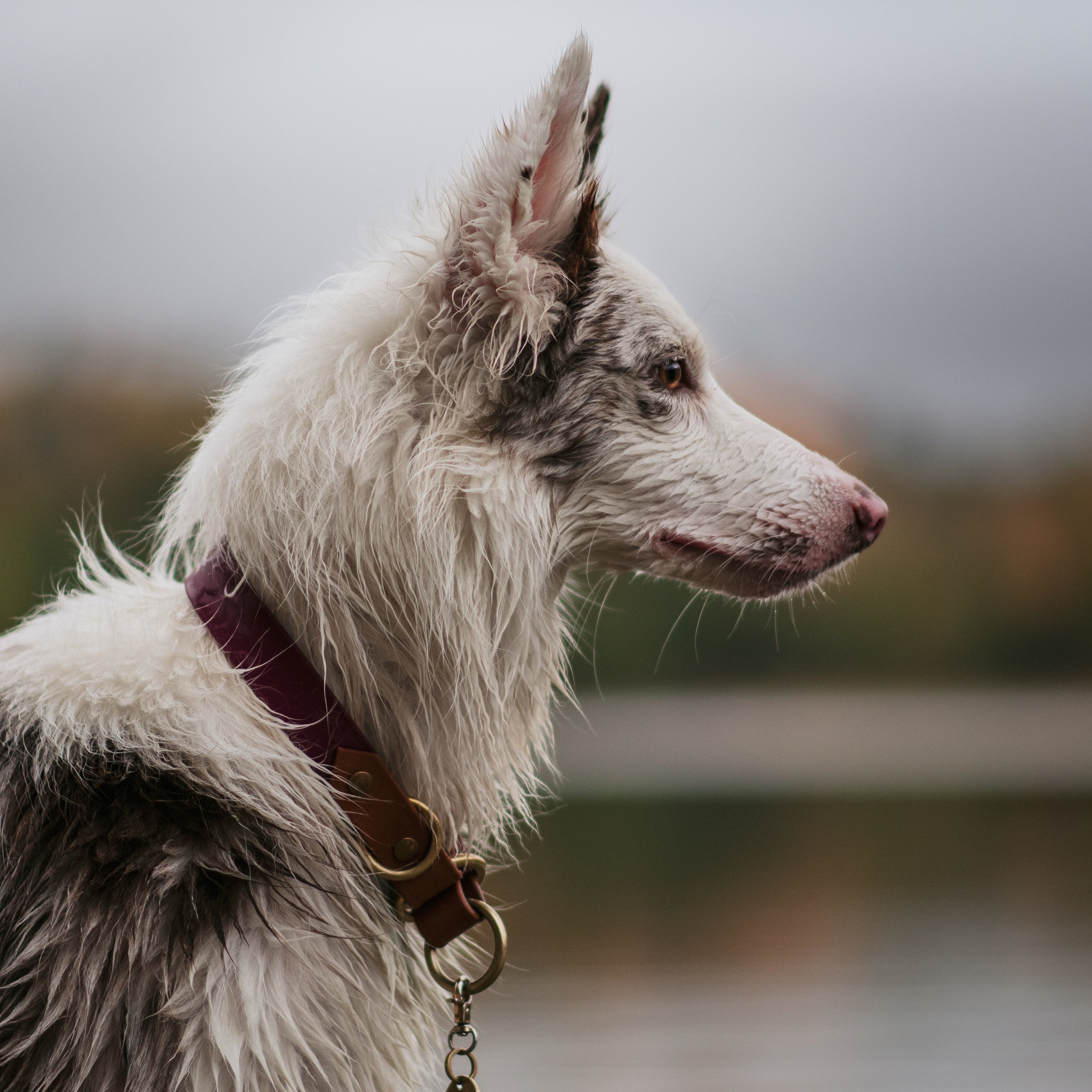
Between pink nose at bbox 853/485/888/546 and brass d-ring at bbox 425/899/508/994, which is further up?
pink nose at bbox 853/485/888/546

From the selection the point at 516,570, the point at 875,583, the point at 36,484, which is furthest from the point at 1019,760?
the point at 516,570

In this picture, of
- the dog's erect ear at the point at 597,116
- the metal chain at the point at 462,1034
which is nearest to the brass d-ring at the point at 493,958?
the metal chain at the point at 462,1034

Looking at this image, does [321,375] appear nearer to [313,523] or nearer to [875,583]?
[313,523]

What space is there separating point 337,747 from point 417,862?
28cm

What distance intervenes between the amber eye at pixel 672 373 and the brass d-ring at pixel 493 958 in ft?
3.95

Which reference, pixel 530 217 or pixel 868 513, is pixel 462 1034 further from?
pixel 530 217

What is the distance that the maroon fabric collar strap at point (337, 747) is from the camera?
2.33 m

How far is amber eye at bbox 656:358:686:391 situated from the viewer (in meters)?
2.67

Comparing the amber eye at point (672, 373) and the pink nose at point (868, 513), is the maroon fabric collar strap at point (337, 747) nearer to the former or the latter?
the amber eye at point (672, 373)

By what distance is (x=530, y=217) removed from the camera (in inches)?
97.4

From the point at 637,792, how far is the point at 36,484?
1609cm

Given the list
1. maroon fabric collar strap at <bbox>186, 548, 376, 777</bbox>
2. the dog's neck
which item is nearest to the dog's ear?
the dog's neck

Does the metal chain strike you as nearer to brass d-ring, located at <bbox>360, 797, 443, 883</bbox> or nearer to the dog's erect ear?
brass d-ring, located at <bbox>360, 797, 443, 883</bbox>

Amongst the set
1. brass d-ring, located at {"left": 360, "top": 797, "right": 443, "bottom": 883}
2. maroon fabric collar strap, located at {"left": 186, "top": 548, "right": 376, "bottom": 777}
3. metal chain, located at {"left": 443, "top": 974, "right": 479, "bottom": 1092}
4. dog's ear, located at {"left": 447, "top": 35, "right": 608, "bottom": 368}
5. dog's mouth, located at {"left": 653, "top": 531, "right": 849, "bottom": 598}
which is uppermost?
dog's ear, located at {"left": 447, "top": 35, "right": 608, "bottom": 368}
